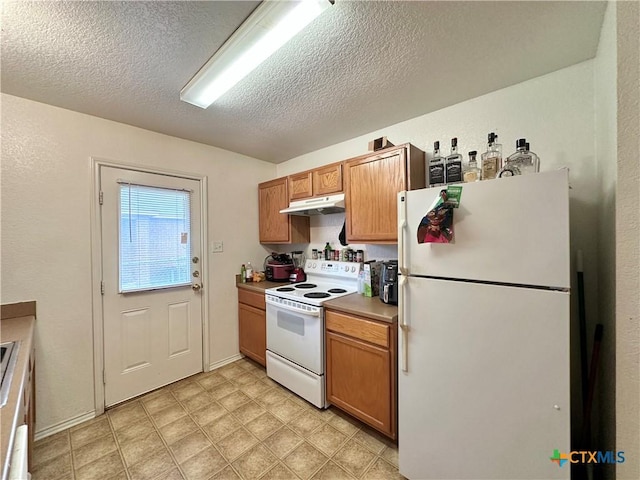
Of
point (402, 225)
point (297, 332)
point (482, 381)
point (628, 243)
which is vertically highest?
point (402, 225)

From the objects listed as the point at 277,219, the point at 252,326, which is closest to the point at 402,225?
the point at 277,219

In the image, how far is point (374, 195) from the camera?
2.04m

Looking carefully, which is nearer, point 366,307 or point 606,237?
Result: point 606,237

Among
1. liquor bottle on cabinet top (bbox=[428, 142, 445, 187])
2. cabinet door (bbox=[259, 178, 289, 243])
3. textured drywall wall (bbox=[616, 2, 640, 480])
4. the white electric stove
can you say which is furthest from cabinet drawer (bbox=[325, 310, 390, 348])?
cabinet door (bbox=[259, 178, 289, 243])

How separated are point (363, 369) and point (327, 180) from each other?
5.38 ft

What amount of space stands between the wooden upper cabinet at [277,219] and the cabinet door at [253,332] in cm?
83

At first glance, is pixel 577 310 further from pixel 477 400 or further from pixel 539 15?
pixel 539 15

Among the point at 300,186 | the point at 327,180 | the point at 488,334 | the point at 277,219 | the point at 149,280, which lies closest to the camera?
the point at 488,334

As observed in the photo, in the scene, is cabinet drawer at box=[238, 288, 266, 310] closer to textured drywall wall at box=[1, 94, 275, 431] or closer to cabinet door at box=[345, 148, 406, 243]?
cabinet door at box=[345, 148, 406, 243]

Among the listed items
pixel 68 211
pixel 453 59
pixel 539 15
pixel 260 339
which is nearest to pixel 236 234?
pixel 260 339

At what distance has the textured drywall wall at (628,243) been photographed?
903mm

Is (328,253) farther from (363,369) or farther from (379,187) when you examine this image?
(363,369)

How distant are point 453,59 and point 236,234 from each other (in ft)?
8.18

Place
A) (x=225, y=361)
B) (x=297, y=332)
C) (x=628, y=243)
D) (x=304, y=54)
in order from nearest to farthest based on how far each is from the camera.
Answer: (x=628, y=243) → (x=304, y=54) → (x=297, y=332) → (x=225, y=361)
